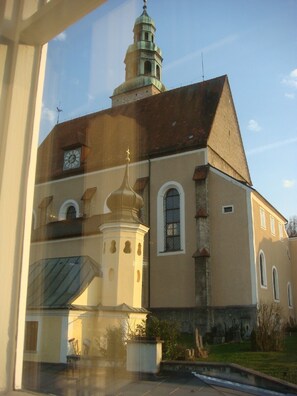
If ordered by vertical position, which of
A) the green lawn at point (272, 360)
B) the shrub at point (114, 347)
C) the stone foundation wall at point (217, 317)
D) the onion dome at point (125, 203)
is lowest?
the green lawn at point (272, 360)

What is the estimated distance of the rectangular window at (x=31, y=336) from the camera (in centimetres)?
147

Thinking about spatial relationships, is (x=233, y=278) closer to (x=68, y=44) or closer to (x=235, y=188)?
(x=235, y=188)

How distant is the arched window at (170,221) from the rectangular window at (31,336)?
902 cm

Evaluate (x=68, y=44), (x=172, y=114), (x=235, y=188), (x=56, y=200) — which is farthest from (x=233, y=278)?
(x=68, y=44)

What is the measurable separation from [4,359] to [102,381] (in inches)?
13.8

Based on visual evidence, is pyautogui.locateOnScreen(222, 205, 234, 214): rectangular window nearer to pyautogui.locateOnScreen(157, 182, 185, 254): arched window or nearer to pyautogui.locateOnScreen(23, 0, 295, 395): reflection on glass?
pyautogui.locateOnScreen(23, 0, 295, 395): reflection on glass

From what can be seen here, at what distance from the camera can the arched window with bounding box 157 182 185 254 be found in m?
10.6

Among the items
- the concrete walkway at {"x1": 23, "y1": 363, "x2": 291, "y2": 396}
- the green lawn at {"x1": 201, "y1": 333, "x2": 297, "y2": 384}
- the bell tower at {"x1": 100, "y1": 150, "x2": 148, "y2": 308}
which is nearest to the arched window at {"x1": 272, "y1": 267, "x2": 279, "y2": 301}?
the green lawn at {"x1": 201, "y1": 333, "x2": 297, "y2": 384}

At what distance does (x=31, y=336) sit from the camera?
1.52m

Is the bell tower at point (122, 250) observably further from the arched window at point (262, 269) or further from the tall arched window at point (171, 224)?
the arched window at point (262, 269)

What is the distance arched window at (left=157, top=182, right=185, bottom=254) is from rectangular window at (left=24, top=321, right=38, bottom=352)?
9.02 metres

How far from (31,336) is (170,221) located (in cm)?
929

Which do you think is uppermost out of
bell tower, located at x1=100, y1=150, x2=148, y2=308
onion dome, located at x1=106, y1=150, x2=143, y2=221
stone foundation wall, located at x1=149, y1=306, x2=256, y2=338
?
onion dome, located at x1=106, y1=150, x2=143, y2=221

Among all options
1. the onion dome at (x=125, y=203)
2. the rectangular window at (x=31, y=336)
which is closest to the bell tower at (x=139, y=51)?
the onion dome at (x=125, y=203)
